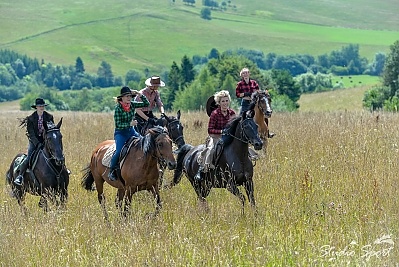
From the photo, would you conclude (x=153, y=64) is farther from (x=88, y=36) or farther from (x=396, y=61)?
(x=396, y=61)

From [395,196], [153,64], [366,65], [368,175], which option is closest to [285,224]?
[395,196]

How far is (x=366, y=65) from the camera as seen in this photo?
146 metres

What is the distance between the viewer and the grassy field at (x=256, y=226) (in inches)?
287

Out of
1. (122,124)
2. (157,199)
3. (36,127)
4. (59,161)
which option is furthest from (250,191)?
(36,127)

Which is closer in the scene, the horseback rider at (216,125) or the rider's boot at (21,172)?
the horseback rider at (216,125)

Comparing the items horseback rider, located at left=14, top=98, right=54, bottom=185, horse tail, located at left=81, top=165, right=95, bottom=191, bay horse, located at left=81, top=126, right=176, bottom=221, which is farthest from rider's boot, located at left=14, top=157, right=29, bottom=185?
bay horse, located at left=81, top=126, right=176, bottom=221

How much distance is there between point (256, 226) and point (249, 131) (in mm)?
1693

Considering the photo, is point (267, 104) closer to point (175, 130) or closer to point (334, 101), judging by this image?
point (175, 130)

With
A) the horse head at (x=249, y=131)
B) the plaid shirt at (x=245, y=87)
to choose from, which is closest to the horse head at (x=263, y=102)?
the plaid shirt at (x=245, y=87)

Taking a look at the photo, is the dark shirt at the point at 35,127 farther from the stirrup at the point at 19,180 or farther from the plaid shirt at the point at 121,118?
the plaid shirt at the point at 121,118

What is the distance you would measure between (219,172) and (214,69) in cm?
5698

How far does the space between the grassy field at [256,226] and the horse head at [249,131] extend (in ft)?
2.85

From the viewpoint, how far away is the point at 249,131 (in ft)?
33.4

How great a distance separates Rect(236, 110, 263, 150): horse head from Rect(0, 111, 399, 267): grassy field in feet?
2.85
